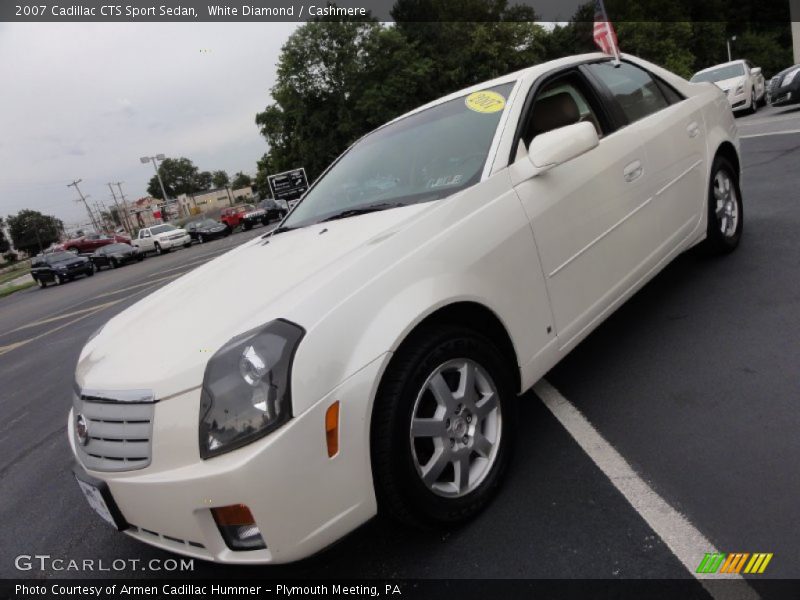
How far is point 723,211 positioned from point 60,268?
26.2 metres

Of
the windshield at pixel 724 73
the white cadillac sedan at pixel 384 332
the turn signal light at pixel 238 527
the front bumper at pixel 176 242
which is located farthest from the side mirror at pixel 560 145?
the front bumper at pixel 176 242

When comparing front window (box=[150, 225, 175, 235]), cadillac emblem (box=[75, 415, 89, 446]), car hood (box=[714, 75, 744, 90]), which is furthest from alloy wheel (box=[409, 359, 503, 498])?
front window (box=[150, 225, 175, 235])

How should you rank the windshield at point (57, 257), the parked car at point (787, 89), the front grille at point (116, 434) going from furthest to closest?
the windshield at point (57, 257)
the parked car at point (787, 89)
the front grille at point (116, 434)

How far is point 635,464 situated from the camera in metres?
Answer: 2.38

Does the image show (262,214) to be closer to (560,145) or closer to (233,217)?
(233,217)

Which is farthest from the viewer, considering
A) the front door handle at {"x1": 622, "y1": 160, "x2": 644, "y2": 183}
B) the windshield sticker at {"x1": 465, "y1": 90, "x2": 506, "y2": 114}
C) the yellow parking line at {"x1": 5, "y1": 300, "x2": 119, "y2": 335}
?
the yellow parking line at {"x1": 5, "y1": 300, "x2": 119, "y2": 335}

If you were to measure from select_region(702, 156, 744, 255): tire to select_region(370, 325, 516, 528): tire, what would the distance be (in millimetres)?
2634

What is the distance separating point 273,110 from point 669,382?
53602 millimetres

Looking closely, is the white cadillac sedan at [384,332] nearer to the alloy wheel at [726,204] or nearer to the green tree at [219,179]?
the alloy wheel at [726,204]

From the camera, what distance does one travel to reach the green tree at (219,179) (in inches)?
5500

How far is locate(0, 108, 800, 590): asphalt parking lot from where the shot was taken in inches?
77.9

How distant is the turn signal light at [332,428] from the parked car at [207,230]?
3225 cm

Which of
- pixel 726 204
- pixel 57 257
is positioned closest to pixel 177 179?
pixel 57 257

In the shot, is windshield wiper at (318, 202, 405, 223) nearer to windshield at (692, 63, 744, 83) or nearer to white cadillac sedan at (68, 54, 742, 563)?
white cadillac sedan at (68, 54, 742, 563)
